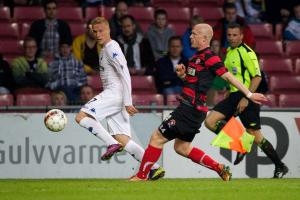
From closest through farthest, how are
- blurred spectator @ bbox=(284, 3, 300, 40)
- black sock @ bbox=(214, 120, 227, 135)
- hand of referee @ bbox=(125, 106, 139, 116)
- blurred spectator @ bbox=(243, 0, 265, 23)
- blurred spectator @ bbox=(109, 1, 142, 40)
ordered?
hand of referee @ bbox=(125, 106, 139, 116)
black sock @ bbox=(214, 120, 227, 135)
blurred spectator @ bbox=(109, 1, 142, 40)
blurred spectator @ bbox=(284, 3, 300, 40)
blurred spectator @ bbox=(243, 0, 265, 23)

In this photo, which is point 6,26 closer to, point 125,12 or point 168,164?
point 125,12

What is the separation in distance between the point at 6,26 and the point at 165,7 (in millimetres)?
3291

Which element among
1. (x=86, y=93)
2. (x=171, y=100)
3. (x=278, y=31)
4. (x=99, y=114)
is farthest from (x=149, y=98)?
(x=278, y=31)

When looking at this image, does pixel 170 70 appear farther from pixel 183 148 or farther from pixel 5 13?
pixel 183 148

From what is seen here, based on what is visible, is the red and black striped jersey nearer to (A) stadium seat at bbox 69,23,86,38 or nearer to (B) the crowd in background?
(B) the crowd in background

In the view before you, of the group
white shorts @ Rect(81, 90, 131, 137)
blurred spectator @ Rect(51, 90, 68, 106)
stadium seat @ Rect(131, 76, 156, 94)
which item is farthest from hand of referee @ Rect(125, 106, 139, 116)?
stadium seat @ Rect(131, 76, 156, 94)

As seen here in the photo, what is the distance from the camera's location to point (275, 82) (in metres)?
17.0

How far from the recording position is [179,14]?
60.5 feet

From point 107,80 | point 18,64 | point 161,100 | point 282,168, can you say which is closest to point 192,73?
point 107,80

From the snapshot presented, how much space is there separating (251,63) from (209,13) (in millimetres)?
5684

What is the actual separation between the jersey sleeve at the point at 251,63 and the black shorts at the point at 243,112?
0.41 meters

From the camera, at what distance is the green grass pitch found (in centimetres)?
905

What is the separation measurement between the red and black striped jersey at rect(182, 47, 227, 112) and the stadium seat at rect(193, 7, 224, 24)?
7590 millimetres

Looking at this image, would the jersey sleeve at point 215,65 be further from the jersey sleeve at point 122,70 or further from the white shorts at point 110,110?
the white shorts at point 110,110
